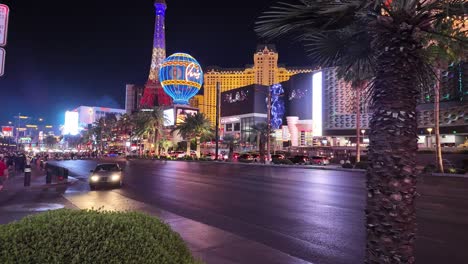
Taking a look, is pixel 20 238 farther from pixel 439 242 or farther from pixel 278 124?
pixel 278 124

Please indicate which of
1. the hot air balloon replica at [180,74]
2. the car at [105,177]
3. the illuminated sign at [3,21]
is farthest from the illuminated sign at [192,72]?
the illuminated sign at [3,21]

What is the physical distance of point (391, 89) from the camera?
9.78 ft

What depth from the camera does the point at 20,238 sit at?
2.64 metres

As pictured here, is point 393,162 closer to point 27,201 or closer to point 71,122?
point 27,201

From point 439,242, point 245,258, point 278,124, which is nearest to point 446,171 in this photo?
point 439,242

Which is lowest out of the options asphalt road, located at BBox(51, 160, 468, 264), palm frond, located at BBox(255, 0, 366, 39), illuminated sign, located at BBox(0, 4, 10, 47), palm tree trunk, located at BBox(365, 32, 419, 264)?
asphalt road, located at BBox(51, 160, 468, 264)

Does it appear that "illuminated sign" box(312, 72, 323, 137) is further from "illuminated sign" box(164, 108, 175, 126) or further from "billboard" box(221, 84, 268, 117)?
"illuminated sign" box(164, 108, 175, 126)

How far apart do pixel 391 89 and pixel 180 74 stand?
3162 inches

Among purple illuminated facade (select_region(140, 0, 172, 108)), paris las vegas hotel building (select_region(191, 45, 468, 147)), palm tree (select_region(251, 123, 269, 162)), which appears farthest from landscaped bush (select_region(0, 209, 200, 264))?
purple illuminated facade (select_region(140, 0, 172, 108))

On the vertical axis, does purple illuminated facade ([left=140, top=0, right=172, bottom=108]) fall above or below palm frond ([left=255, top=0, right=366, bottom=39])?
above

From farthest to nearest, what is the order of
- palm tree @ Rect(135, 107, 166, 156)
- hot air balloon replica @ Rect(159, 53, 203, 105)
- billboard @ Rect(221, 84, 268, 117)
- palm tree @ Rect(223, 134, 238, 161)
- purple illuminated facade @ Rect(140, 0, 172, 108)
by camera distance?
billboard @ Rect(221, 84, 268, 117) < purple illuminated facade @ Rect(140, 0, 172, 108) < hot air balloon replica @ Rect(159, 53, 203, 105) < palm tree @ Rect(135, 107, 166, 156) < palm tree @ Rect(223, 134, 238, 161)

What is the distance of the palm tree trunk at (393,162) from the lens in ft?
9.08

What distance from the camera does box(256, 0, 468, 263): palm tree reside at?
2.78 meters

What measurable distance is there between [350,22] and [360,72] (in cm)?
130
